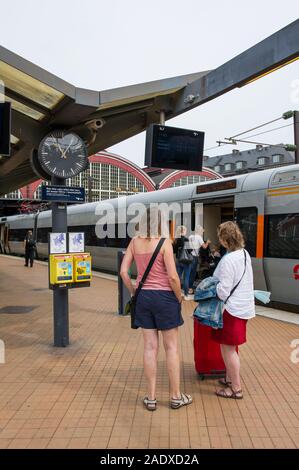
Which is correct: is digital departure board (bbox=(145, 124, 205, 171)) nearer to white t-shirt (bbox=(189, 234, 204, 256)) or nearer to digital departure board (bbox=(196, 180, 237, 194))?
digital departure board (bbox=(196, 180, 237, 194))

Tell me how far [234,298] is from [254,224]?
555cm

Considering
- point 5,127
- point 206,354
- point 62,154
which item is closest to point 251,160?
point 62,154

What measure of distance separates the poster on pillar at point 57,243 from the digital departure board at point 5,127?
48.9 inches

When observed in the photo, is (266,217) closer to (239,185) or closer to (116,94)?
(239,185)

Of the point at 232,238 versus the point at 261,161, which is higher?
the point at 261,161

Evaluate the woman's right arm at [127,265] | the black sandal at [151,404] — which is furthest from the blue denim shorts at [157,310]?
the black sandal at [151,404]

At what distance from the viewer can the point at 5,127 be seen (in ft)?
18.0

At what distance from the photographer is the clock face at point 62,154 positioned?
6047 millimetres

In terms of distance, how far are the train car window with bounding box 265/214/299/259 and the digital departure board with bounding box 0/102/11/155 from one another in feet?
17.9

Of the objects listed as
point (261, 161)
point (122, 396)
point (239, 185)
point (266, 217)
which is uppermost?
point (261, 161)

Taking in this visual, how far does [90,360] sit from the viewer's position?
217 inches

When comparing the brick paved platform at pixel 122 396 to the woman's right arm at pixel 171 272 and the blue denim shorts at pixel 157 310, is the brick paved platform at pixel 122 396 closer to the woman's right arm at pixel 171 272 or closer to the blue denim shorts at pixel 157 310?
the blue denim shorts at pixel 157 310

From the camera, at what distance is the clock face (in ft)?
19.8

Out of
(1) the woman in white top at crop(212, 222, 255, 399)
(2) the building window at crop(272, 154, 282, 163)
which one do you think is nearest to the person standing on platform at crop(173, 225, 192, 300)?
(1) the woman in white top at crop(212, 222, 255, 399)
